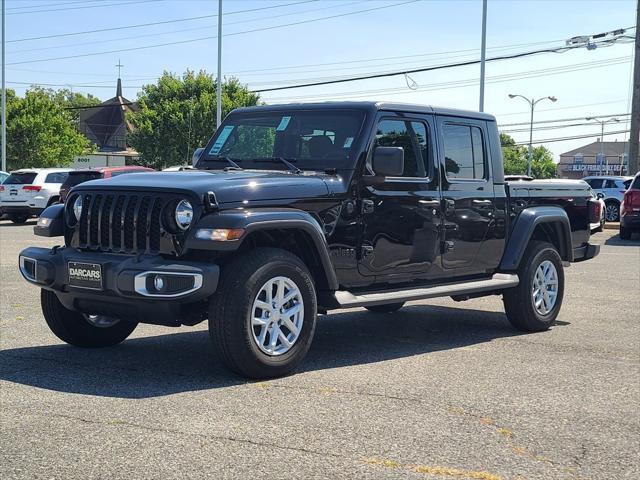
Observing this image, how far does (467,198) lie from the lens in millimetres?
8016

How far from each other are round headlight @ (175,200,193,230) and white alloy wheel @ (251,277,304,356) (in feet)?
2.13

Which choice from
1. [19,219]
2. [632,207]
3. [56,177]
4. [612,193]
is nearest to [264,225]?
[632,207]

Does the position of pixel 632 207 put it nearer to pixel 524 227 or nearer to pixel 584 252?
pixel 584 252

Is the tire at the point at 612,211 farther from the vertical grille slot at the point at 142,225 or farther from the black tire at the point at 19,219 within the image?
the vertical grille slot at the point at 142,225

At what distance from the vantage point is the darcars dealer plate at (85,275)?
6.04 metres

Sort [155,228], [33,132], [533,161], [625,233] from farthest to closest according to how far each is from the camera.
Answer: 1. [533,161]
2. [33,132]
3. [625,233]
4. [155,228]

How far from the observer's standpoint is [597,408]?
221 inches

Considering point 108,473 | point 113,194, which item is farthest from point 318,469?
point 113,194

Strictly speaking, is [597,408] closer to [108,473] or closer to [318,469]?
[318,469]

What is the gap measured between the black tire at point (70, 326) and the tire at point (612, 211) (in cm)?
2559

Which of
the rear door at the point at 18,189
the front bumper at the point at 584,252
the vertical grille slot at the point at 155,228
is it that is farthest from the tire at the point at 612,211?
the vertical grille slot at the point at 155,228

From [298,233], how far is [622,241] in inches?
695

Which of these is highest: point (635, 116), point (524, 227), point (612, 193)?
point (635, 116)

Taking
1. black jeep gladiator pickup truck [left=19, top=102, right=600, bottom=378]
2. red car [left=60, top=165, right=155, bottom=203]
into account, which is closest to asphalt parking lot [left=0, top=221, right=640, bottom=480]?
black jeep gladiator pickup truck [left=19, top=102, right=600, bottom=378]
